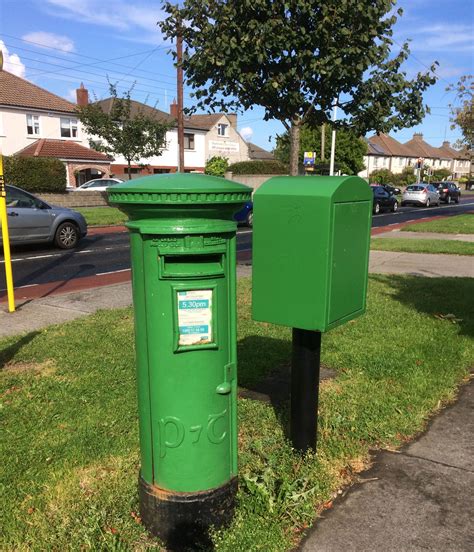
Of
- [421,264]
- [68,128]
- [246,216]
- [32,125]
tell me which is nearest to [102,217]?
[246,216]

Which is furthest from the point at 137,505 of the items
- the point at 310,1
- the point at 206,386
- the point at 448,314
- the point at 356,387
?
the point at 310,1

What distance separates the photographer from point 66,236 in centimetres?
1279

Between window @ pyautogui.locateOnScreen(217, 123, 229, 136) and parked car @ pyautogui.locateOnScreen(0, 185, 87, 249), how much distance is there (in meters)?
38.8

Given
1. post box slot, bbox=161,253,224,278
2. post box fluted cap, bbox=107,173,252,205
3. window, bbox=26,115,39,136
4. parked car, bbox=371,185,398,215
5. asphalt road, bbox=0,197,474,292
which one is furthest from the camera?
window, bbox=26,115,39,136

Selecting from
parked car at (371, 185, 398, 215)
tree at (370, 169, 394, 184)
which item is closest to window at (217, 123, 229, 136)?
tree at (370, 169, 394, 184)

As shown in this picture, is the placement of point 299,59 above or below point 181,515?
above

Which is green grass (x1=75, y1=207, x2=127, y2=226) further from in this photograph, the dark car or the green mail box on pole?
the dark car

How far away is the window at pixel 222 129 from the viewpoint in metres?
50.0

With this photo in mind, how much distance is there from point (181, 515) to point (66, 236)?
37.2 ft

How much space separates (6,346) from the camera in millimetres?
5172

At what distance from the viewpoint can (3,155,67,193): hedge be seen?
950 inches

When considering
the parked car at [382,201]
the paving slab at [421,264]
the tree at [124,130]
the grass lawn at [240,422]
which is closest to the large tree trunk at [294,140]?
the paving slab at [421,264]

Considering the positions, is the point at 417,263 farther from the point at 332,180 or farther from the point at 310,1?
the point at 332,180

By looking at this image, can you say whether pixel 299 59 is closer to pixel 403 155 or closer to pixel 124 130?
pixel 124 130
